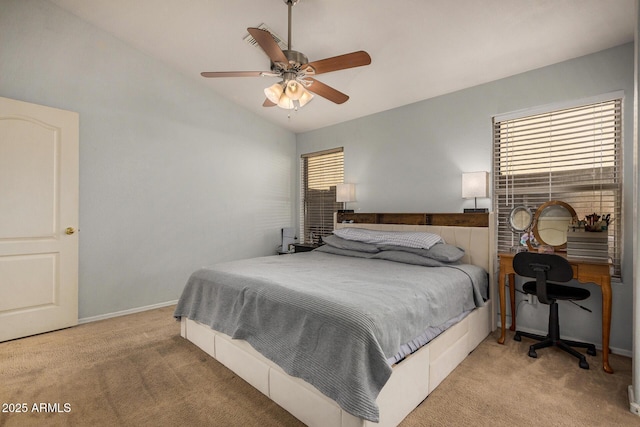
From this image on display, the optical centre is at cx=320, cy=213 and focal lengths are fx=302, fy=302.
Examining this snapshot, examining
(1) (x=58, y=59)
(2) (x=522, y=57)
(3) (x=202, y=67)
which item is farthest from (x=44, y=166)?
(2) (x=522, y=57)

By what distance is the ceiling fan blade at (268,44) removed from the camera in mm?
1869

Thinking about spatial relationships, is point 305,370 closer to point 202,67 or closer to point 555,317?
point 555,317

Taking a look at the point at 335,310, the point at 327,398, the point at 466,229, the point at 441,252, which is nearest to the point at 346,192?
the point at 466,229

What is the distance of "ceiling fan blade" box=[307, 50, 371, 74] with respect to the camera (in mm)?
2062

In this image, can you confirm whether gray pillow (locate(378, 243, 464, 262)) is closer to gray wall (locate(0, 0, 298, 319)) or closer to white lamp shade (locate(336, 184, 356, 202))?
white lamp shade (locate(336, 184, 356, 202))

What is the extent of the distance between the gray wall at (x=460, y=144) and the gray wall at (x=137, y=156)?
5.27 ft

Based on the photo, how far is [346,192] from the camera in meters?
4.22

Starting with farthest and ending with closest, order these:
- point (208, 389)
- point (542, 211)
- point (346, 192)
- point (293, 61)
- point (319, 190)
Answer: point (319, 190), point (346, 192), point (542, 211), point (293, 61), point (208, 389)

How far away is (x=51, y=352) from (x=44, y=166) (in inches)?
66.7

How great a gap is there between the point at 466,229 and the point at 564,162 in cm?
104

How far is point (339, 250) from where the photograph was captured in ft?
11.5

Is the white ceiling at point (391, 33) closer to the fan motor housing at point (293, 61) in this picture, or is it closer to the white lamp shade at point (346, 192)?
the fan motor housing at point (293, 61)

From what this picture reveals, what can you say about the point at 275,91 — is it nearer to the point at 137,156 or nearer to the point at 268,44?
the point at 268,44

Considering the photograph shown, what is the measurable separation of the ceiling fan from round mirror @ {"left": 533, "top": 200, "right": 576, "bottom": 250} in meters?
2.19
